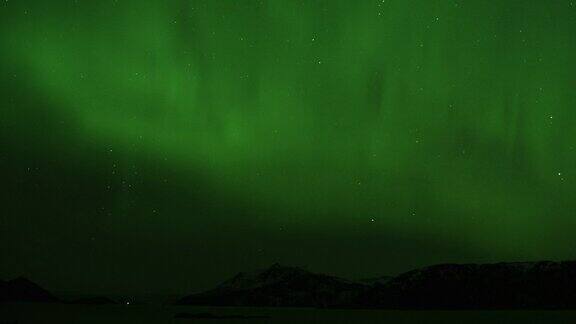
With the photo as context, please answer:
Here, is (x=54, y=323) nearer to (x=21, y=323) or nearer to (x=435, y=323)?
(x=21, y=323)

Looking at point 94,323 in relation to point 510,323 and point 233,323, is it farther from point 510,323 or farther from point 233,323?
point 510,323

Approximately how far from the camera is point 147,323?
123438 millimetres

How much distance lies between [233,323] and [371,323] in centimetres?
2998

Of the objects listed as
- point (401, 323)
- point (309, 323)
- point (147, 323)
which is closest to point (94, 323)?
point (147, 323)

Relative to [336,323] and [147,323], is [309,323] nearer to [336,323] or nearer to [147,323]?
[336,323]

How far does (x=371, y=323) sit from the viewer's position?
133375 millimetres

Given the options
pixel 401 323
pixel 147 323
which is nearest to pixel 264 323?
pixel 147 323

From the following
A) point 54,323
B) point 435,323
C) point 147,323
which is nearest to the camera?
point 54,323

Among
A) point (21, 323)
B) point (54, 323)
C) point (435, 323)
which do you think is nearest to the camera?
point (21, 323)

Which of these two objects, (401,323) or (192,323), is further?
(401,323)

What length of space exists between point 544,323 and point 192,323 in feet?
238

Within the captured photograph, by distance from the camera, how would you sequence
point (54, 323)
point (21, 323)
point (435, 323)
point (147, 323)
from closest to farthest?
point (21, 323), point (54, 323), point (147, 323), point (435, 323)

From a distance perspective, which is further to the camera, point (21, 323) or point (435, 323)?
point (435, 323)

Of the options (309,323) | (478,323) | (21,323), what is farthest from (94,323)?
(478,323)
